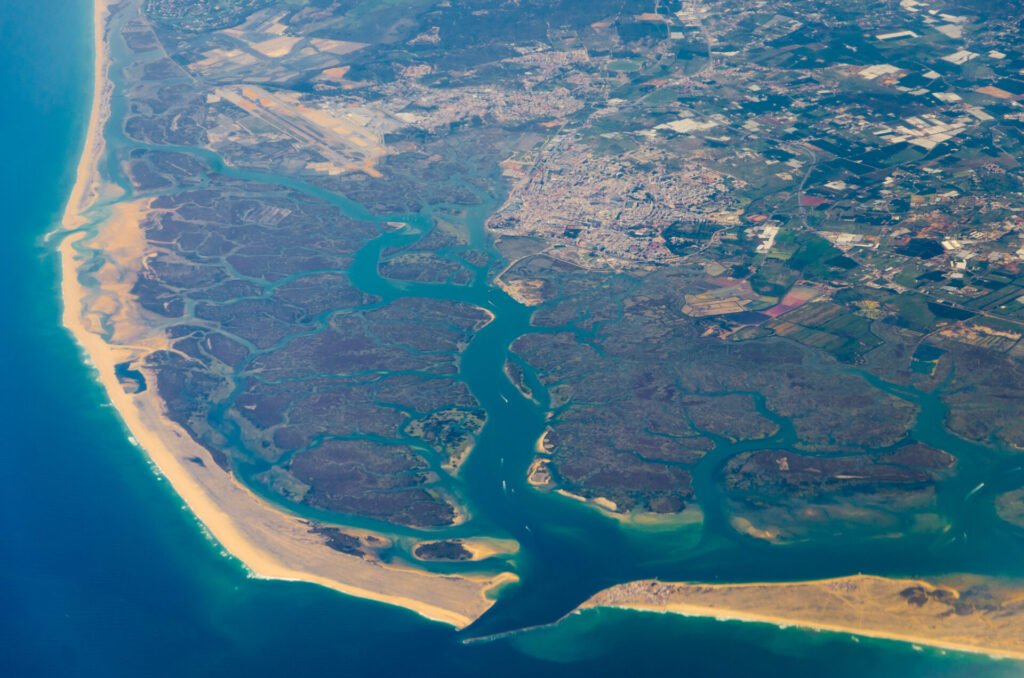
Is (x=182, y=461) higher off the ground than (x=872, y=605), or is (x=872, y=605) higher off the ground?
(x=182, y=461)

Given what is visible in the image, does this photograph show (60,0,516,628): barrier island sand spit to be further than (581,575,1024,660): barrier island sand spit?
Yes

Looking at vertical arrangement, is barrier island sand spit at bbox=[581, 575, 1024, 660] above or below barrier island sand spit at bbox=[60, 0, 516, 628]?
below

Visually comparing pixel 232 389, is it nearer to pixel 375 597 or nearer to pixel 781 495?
pixel 375 597

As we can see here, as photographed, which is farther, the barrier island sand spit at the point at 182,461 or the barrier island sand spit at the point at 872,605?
the barrier island sand spit at the point at 182,461

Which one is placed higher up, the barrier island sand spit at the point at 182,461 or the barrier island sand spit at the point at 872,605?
the barrier island sand spit at the point at 182,461

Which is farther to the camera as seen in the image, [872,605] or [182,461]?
[182,461]
